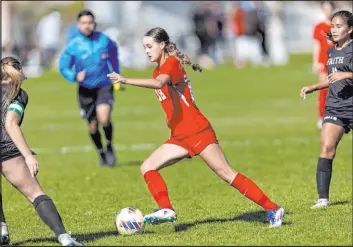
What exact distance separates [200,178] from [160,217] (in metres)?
5.22

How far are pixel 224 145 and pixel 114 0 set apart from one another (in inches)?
872

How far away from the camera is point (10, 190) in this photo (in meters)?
13.5

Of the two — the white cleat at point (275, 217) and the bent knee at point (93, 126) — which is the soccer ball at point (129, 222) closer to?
the white cleat at point (275, 217)

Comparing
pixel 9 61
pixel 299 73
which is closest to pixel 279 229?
pixel 9 61

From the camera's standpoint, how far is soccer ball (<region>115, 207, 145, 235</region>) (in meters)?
9.07

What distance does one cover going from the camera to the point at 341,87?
10648 mm

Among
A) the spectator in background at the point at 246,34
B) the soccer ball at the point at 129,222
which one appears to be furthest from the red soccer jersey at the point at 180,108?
the spectator in background at the point at 246,34

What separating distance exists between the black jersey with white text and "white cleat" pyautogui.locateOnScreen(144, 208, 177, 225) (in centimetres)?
258

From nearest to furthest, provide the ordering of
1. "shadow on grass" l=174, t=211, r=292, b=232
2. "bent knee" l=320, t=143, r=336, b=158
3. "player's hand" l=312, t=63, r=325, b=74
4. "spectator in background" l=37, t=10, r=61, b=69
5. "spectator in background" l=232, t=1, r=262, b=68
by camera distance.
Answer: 1. "shadow on grass" l=174, t=211, r=292, b=232
2. "bent knee" l=320, t=143, r=336, b=158
3. "player's hand" l=312, t=63, r=325, b=74
4. "spectator in background" l=232, t=1, r=262, b=68
5. "spectator in background" l=37, t=10, r=61, b=69

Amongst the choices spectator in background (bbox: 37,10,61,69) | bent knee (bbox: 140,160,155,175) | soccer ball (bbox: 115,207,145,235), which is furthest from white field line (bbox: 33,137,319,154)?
spectator in background (bbox: 37,10,61,69)

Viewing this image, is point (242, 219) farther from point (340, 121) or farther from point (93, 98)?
point (93, 98)

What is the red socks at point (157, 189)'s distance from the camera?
9320mm

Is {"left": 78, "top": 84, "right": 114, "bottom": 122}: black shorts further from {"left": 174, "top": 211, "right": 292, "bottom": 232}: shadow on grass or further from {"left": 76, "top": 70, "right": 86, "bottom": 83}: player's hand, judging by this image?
{"left": 174, "top": 211, "right": 292, "bottom": 232}: shadow on grass

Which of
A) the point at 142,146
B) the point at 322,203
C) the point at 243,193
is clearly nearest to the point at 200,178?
the point at 322,203
